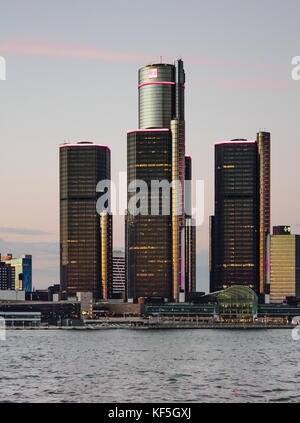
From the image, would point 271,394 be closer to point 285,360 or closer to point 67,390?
point 67,390

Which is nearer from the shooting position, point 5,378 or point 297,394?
point 297,394

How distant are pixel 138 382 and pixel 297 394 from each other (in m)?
21.7

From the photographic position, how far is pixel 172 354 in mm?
172500

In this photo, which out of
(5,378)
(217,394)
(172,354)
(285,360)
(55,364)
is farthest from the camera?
(172,354)
